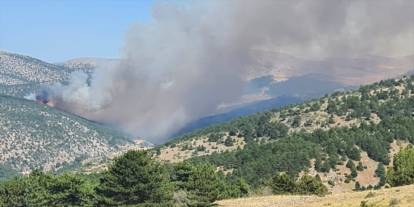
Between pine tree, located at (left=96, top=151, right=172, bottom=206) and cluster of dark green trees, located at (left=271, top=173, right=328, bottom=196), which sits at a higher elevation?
pine tree, located at (left=96, top=151, right=172, bottom=206)

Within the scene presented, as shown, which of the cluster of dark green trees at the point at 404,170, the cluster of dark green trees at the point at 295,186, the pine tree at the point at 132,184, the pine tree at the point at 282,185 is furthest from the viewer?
the pine tree at the point at 282,185

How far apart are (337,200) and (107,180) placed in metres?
51.2

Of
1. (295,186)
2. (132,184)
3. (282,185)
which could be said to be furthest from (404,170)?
(132,184)

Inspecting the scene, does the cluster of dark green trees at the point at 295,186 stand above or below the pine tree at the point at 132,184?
below

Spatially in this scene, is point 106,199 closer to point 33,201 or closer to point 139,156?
point 139,156

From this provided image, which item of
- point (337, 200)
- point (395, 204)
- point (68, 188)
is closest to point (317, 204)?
point (337, 200)

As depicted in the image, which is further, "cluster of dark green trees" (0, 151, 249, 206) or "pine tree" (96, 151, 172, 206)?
"pine tree" (96, 151, 172, 206)

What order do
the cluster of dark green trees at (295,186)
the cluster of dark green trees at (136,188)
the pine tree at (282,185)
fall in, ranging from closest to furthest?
the cluster of dark green trees at (136,188), the cluster of dark green trees at (295,186), the pine tree at (282,185)

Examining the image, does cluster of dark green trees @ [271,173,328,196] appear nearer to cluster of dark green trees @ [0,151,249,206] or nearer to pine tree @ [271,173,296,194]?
pine tree @ [271,173,296,194]

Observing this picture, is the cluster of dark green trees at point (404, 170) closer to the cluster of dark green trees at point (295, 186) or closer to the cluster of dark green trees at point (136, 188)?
the cluster of dark green trees at point (295, 186)

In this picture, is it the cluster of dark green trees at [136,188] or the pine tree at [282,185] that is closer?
the cluster of dark green trees at [136,188]

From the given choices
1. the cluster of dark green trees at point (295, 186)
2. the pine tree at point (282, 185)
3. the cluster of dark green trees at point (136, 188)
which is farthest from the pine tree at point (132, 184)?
the cluster of dark green trees at point (295, 186)

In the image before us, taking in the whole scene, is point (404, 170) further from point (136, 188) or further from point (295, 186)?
point (136, 188)

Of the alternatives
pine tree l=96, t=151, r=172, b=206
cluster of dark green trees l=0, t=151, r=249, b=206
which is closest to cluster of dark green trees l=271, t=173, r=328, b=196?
cluster of dark green trees l=0, t=151, r=249, b=206
